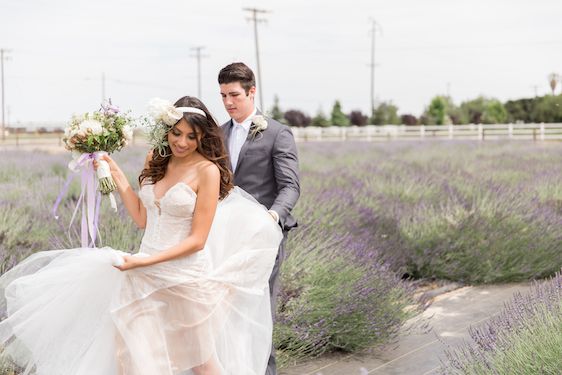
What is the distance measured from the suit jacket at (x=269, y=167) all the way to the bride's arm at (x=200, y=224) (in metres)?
0.78

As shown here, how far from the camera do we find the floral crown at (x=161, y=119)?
3.47 meters

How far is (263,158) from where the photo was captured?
425 cm

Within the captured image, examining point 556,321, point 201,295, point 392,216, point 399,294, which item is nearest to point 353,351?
point 399,294

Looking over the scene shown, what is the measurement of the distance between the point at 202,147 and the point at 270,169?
2.59 feet

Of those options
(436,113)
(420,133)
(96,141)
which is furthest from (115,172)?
(436,113)

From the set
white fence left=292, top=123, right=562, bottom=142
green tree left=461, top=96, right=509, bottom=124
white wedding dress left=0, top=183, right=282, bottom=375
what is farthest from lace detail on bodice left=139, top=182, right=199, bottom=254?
green tree left=461, top=96, right=509, bottom=124

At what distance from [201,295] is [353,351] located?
2.41 meters

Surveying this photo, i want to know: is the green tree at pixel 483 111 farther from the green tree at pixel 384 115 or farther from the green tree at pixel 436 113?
the green tree at pixel 384 115

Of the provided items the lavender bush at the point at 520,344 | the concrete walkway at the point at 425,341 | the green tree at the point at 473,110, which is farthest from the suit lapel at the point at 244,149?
the green tree at the point at 473,110

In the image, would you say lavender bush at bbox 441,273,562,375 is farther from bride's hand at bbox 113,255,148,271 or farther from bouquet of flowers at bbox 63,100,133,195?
bouquet of flowers at bbox 63,100,133,195

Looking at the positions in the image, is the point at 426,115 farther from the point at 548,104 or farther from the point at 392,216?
the point at 392,216

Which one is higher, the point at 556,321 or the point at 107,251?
the point at 107,251

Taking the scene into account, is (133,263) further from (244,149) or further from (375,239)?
(375,239)

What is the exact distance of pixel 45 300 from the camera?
3635 millimetres
